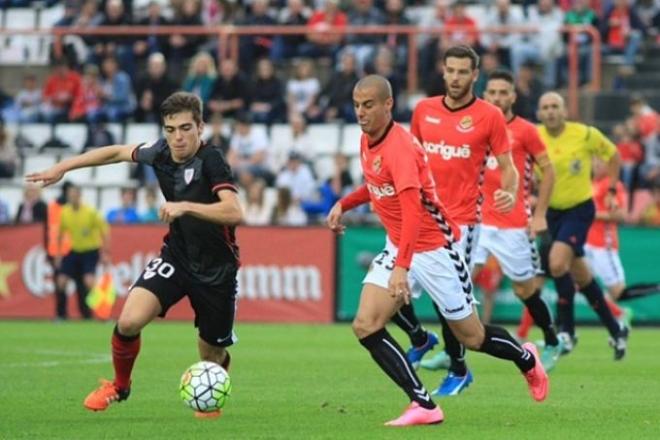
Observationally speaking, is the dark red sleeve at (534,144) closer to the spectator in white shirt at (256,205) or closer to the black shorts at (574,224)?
the black shorts at (574,224)

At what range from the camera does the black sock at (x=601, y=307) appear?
54.4ft

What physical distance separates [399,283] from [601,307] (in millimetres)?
7449

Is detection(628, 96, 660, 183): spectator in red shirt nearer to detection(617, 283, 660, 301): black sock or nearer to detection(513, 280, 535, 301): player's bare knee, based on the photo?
detection(617, 283, 660, 301): black sock

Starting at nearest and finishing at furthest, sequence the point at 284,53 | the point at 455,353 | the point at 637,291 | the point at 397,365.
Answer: the point at 397,365
the point at 455,353
the point at 637,291
the point at 284,53

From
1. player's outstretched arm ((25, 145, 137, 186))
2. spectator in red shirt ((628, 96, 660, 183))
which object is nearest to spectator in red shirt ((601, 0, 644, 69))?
spectator in red shirt ((628, 96, 660, 183))

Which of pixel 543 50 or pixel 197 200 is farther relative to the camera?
pixel 543 50

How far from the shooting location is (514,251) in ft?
49.9

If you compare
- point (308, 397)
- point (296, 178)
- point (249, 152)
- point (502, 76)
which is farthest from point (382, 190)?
point (249, 152)

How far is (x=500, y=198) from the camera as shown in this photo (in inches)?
485

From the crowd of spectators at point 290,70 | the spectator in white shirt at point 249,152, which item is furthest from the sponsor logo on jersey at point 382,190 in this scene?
the spectator in white shirt at point 249,152

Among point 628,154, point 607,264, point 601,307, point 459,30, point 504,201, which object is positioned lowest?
point 607,264

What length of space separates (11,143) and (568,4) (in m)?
9.98

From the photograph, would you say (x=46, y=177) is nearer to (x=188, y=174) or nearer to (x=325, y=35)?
(x=188, y=174)

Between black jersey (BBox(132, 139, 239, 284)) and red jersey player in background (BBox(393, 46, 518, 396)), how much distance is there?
219 cm
